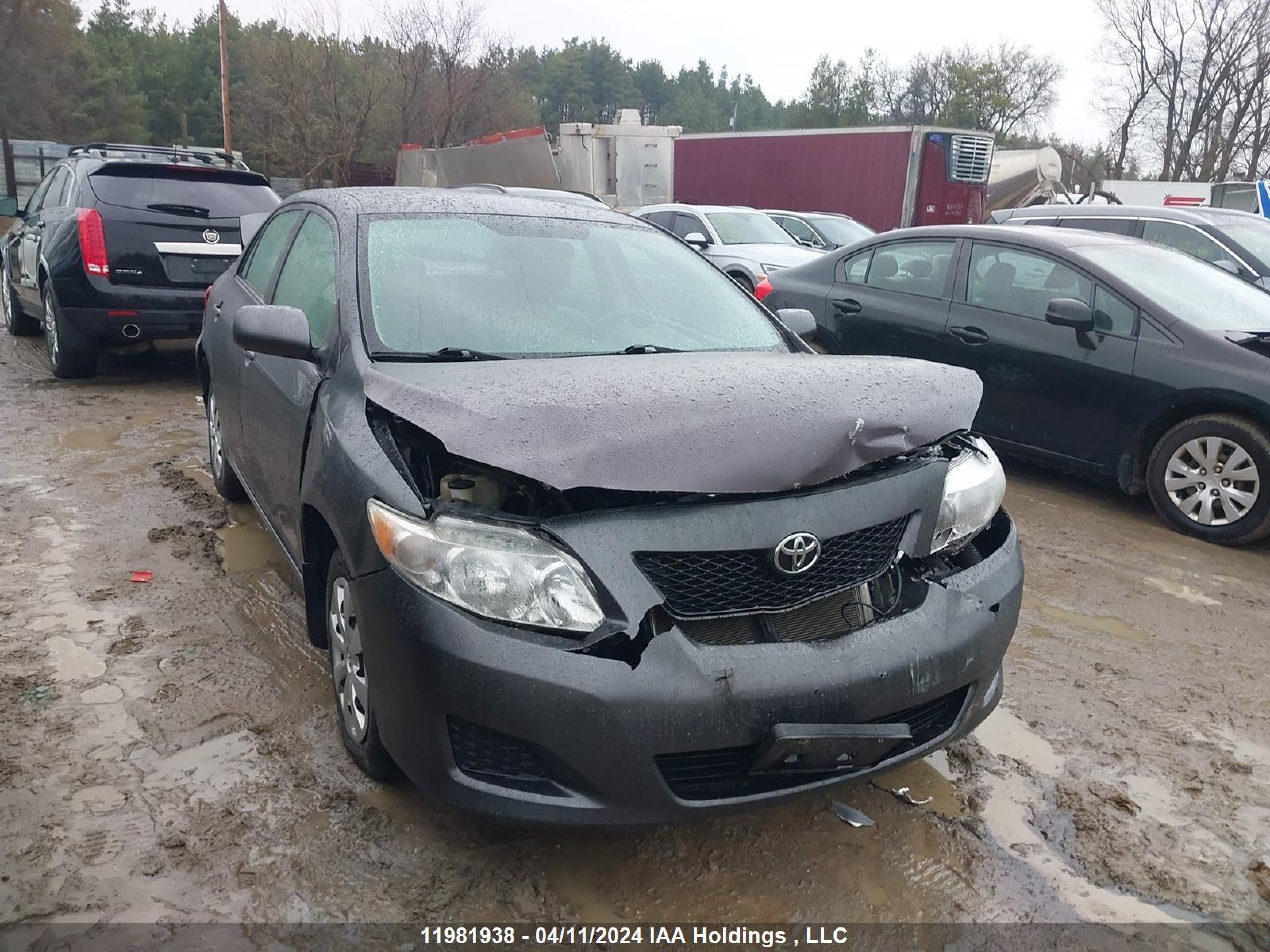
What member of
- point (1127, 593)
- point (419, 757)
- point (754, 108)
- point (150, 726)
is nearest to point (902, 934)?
point (419, 757)

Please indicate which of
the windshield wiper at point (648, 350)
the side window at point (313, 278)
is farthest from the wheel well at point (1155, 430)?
the side window at point (313, 278)

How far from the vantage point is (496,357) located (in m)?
2.96

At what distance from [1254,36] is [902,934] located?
45.0 metres

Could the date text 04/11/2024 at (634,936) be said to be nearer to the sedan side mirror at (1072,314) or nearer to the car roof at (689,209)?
the sedan side mirror at (1072,314)

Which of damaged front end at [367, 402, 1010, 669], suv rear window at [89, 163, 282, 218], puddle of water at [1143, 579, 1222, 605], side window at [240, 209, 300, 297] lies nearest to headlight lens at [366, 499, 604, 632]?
damaged front end at [367, 402, 1010, 669]

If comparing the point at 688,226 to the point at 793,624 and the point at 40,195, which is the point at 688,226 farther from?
the point at 793,624

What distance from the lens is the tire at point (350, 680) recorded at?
257cm

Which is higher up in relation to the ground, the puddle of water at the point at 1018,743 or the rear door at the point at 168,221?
the rear door at the point at 168,221

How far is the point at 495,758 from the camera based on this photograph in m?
2.17

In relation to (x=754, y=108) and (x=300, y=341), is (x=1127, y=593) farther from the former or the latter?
(x=754, y=108)

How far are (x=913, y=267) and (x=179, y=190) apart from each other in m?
5.46

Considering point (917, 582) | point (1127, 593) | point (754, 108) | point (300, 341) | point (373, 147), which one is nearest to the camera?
point (917, 582)

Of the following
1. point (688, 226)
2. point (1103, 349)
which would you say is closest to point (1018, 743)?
point (1103, 349)

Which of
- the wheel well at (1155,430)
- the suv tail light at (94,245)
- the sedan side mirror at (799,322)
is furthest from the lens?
the suv tail light at (94,245)
